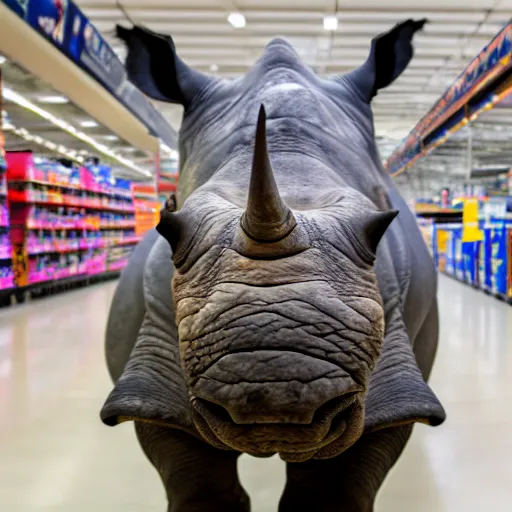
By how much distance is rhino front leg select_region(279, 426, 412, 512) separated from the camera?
1.46 metres

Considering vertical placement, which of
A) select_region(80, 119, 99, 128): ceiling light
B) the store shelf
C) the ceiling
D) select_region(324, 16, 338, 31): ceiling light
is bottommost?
the store shelf

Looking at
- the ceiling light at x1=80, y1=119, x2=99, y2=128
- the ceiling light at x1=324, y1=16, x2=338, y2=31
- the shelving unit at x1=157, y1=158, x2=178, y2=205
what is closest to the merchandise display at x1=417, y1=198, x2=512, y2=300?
the shelving unit at x1=157, y1=158, x2=178, y2=205

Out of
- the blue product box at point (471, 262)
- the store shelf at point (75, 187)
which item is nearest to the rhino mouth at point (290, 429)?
the store shelf at point (75, 187)

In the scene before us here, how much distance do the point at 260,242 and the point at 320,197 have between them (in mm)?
272

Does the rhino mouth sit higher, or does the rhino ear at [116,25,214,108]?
the rhino ear at [116,25,214,108]

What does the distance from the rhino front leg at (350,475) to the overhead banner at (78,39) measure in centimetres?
360

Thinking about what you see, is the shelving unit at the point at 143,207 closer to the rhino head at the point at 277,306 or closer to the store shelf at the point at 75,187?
the store shelf at the point at 75,187

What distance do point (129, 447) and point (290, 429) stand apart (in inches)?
74.7

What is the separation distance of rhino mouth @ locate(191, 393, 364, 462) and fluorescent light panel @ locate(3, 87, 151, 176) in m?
7.81

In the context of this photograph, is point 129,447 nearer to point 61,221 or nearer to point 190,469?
point 190,469

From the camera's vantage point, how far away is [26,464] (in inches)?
94.1

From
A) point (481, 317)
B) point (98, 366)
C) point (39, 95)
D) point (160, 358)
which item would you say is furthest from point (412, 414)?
point (39, 95)

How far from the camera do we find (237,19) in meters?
9.00

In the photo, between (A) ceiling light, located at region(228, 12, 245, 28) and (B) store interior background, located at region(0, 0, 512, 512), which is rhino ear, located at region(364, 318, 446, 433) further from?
(A) ceiling light, located at region(228, 12, 245, 28)
